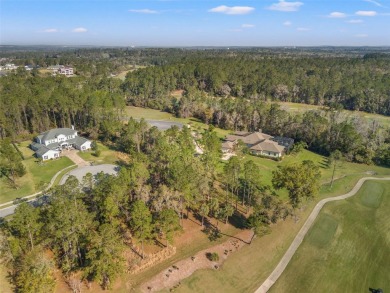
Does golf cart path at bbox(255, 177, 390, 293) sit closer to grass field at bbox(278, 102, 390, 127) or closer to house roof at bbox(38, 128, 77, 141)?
house roof at bbox(38, 128, 77, 141)

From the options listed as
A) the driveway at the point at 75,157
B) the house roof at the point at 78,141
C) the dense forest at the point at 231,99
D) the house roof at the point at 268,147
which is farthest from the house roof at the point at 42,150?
the house roof at the point at 268,147

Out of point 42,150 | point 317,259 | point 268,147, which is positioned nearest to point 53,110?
point 42,150

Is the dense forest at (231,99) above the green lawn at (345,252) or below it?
above

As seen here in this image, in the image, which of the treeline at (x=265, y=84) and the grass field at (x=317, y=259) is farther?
the treeline at (x=265, y=84)

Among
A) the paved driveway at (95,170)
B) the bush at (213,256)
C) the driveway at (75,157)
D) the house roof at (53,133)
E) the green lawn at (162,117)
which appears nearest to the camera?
the bush at (213,256)

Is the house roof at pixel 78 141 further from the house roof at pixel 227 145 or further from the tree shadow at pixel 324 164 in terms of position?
the tree shadow at pixel 324 164

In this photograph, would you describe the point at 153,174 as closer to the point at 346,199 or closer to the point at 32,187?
the point at 32,187

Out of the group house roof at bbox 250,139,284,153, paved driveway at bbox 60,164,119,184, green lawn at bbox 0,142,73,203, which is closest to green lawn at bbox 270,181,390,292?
house roof at bbox 250,139,284,153
